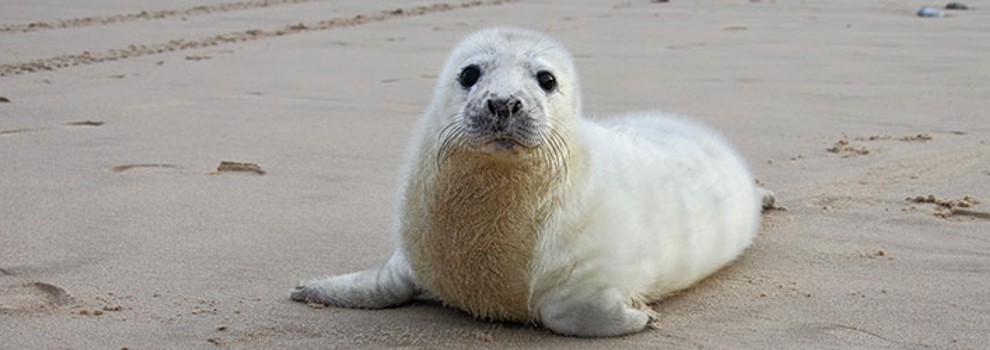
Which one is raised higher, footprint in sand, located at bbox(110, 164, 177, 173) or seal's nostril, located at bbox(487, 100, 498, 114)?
seal's nostril, located at bbox(487, 100, 498, 114)

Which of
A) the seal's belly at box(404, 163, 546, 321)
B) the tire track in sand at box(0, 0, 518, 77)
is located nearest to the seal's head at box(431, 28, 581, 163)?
the seal's belly at box(404, 163, 546, 321)

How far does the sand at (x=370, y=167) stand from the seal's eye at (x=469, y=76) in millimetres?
525

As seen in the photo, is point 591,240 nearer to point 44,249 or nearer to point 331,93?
point 44,249

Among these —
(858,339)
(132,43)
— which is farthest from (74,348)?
(132,43)

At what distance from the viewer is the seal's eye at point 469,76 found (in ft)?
10.6

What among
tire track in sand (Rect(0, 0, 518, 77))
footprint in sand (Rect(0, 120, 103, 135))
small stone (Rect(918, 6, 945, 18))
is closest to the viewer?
footprint in sand (Rect(0, 120, 103, 135))

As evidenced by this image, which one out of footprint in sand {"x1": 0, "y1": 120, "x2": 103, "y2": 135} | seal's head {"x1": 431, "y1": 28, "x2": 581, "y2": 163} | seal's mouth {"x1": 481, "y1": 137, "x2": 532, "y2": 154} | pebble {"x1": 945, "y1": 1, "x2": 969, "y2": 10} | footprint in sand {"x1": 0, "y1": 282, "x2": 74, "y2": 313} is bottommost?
pebble {"x1": 945, "y1": 1, "x2": 969, "y2": 10}

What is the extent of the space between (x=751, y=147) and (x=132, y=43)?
4136 mm

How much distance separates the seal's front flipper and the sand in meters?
0.04

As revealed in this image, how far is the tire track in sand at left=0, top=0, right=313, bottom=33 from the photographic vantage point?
8781 mm

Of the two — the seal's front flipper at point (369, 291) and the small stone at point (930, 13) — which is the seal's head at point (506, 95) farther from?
the small stone at point (930, 13)

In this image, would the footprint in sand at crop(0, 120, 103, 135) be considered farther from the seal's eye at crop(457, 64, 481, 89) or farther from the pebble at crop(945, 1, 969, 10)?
the pebble at crop(945, 1, 969, 10)

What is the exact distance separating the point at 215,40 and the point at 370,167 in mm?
3710

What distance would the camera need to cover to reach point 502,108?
301 centimetres
